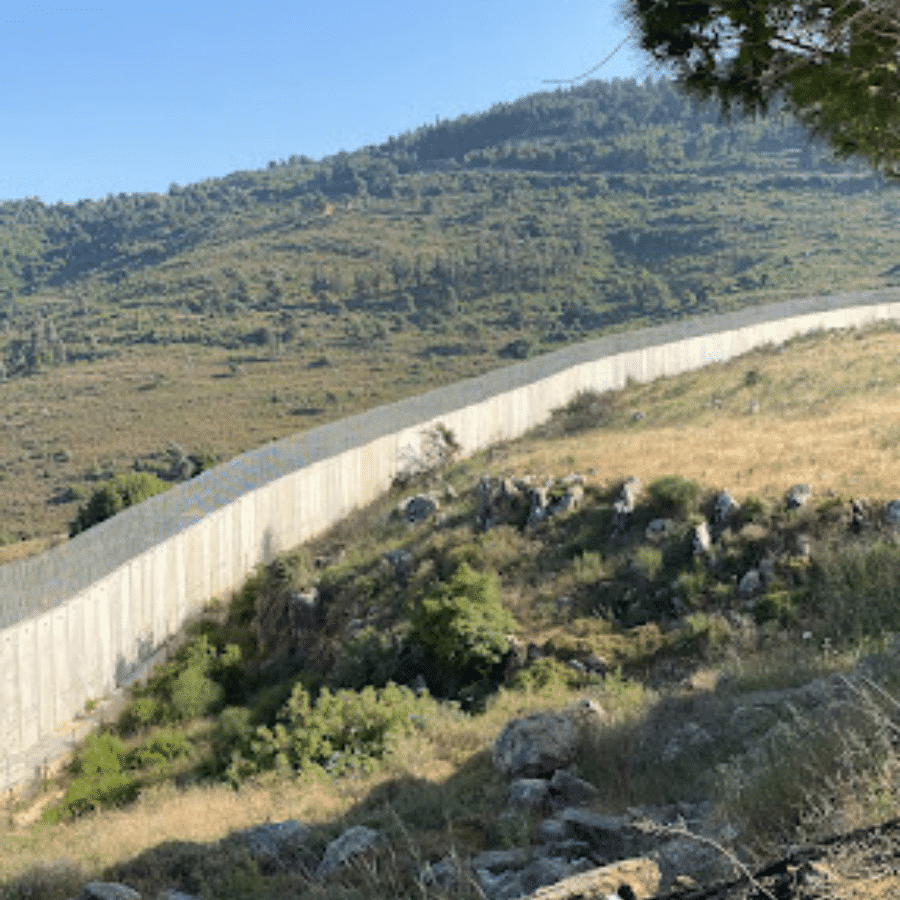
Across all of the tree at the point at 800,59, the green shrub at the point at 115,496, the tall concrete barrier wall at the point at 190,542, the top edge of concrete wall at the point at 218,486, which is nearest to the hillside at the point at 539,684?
the tall concrete barrier wall at the point at 190,542

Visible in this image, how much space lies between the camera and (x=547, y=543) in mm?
16656

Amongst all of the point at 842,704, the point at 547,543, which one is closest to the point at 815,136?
the point at 842,704

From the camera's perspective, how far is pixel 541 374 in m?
30.8

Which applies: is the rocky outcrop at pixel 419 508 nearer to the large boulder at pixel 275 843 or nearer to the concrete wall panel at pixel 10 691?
the concrete wall panel at pixel 10 691

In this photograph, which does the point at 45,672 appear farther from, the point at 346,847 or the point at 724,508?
the point at 724,508

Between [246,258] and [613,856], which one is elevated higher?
[246,258]

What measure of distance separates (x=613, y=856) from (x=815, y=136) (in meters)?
6.07

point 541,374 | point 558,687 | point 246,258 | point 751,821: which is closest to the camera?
point 751,821

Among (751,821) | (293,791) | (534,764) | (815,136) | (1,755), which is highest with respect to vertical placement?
(815,136)

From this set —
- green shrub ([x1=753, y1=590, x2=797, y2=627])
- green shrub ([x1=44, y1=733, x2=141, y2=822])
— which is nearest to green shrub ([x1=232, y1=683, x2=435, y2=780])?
green shrub ([x1=44, y1=733, x2=141, y2=822])

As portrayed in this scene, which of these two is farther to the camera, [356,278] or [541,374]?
[356,278]

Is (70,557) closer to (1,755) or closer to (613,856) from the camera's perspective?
(1,755)

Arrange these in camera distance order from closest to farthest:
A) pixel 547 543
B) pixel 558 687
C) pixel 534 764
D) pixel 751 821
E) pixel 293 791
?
pixel 751 821, pixel 534 764, pixel 293 791, pixel 558 687, pixel 547 543

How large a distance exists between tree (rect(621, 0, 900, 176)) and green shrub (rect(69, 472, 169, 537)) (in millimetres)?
29015
